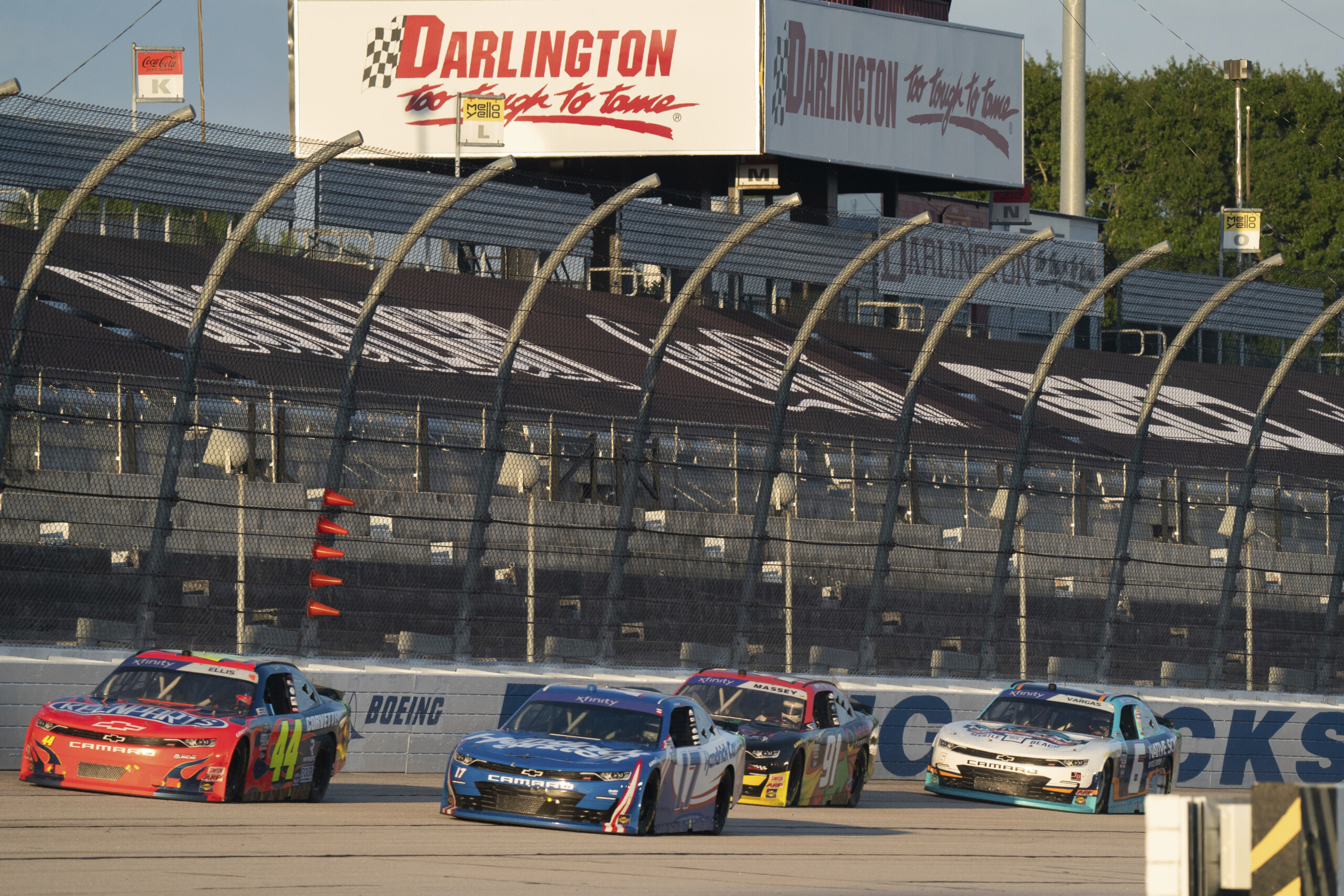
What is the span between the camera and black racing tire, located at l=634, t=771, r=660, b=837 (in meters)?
13.6

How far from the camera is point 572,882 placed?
10.6 metres

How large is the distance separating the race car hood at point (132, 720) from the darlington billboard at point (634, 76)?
2842 centimetres

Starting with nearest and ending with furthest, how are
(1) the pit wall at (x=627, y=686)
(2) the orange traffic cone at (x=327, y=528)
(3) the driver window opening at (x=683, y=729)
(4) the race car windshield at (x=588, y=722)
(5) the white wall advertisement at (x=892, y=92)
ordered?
1. (4) the race car windshield at (x=588, y=722)
2. (3) the driver window opening at (x=683, y=729)
3. (1) the pit wall at (x=627, y=686)
4. (2) the orange traffic cone at (x=327, y=528)
5. (5) the white wall advertisement at (x=892, y=92)

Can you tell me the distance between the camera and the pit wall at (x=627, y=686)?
1619cm

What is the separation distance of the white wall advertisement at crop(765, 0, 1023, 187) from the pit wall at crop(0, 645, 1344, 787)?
19806 millimetres

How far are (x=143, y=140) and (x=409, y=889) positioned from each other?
262 inches

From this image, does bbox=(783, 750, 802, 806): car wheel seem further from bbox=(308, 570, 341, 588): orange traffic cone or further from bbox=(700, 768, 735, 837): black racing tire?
bbox=(308, 570, 341, 588): orange traffic cone

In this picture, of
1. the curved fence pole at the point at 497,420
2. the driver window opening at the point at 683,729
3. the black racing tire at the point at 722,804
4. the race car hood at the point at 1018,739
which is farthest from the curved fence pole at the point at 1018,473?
the driver window opening at the point at 683,729

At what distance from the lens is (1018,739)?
1962 cm

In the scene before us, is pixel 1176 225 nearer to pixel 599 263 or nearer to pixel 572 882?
pixel 599 263

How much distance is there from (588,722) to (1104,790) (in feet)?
24.1

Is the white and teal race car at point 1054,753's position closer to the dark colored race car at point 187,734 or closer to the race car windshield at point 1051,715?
the race car windshield at point 1051,715

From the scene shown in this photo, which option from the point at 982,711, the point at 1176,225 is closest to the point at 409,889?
the point at 982,711

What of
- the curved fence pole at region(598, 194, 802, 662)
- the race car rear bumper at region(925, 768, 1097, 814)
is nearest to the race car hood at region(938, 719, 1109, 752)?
the race car rear bumper at region(925, 768, 1097, 814)
